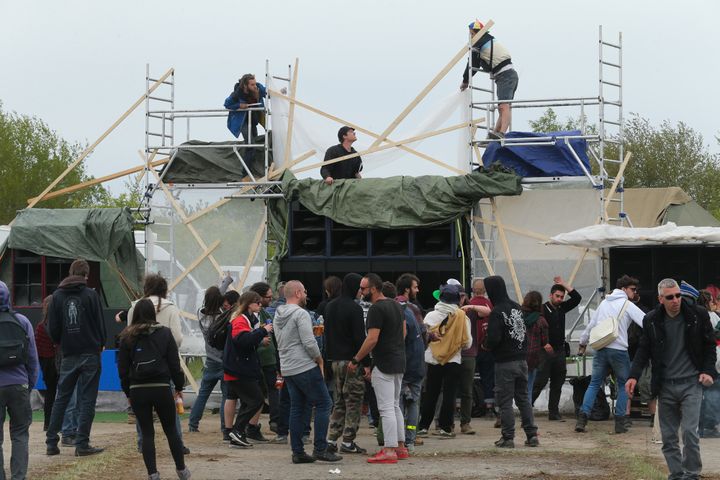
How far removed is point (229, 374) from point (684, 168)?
3032 cm

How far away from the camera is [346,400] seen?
38.8 ft

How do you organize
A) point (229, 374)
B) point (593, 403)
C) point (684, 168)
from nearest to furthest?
point (229, 374) → point (593, 403) → point (684, 168)

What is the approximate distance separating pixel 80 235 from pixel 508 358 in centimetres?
801

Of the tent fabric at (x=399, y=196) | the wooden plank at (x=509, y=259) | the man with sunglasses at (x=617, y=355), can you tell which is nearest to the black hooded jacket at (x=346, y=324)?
the man with sunglasses at (x=617, y=355)

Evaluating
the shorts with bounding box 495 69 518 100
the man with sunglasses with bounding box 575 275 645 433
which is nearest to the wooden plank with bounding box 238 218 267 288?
the shorts with bounding box 495 69 518 100

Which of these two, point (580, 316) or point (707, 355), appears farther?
point (580, 316)

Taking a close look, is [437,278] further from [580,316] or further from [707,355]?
[707,355]

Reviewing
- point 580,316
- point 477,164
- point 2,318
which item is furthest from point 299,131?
point 2,318

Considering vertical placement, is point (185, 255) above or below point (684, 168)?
below

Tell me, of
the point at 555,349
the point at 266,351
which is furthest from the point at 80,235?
the point at 555,349

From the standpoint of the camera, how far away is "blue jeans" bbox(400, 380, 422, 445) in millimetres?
12312

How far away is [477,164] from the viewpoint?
17.3m

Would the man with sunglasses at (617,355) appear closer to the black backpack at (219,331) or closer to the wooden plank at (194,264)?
the black backpack at (219,331)

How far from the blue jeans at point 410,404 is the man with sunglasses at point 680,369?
2.78 metres
